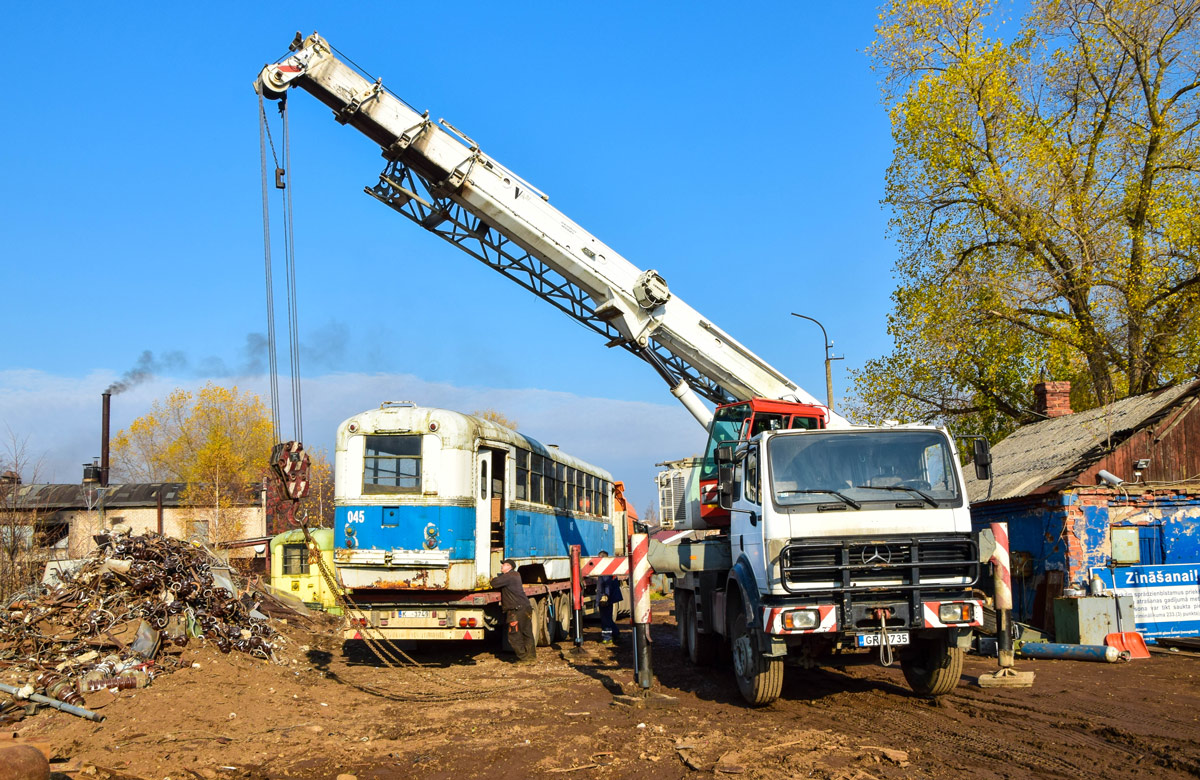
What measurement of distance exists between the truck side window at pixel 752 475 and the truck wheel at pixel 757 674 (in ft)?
4.24

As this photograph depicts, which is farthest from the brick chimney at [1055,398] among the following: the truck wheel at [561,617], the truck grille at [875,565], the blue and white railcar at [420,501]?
the truck grille at [875,565]

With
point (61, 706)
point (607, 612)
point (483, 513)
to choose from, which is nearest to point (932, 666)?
point (483, 513)

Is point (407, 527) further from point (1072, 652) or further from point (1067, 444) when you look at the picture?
point (1067, 444)

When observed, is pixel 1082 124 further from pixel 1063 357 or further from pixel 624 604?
pixel 624 604

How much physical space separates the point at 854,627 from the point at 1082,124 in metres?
21.5

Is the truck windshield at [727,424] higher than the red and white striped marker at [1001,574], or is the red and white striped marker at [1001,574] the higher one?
the truck windshield at [727,424]

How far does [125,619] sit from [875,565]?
10.1m

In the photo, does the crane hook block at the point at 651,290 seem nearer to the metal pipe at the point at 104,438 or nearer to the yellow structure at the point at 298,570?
the yellow structure at the point at 298,570

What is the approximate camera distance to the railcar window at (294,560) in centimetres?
2453

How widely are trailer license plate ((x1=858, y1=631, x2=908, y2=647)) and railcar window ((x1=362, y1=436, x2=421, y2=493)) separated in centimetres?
695

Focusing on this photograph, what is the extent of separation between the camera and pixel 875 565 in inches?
327

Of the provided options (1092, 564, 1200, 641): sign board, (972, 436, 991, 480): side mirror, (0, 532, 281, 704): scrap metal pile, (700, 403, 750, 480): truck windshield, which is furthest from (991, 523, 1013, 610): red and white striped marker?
(0, 532, 281, 704): scrap metal pile

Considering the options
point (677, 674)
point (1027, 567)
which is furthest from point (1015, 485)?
point (677, 674)

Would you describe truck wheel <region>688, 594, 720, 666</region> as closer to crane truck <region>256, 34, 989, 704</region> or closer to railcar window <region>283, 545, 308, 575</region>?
crane truck <region>256, 34, 989, 704</region>
